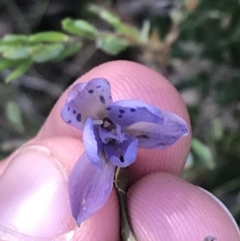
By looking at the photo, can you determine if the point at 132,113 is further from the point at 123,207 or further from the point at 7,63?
the point at 7,63

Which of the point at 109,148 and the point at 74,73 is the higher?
the point at 109,148

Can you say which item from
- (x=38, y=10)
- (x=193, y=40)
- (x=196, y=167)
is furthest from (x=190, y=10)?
(x=38, y=10)

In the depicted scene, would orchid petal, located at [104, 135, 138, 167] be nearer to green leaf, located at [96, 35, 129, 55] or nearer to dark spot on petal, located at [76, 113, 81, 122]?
dark spot on petal, located at [76, 113, 81, 122]

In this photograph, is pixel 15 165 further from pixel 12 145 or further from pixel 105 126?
pixel 12 145

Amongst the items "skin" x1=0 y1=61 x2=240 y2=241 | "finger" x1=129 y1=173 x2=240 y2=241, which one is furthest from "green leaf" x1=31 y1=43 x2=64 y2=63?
"finger" x1=129 y1=173 x2=240 y2=241

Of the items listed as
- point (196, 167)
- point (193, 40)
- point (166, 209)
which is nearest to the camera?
point (166, 209)

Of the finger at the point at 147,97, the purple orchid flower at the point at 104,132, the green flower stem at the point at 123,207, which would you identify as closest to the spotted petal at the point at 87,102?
the purple orchid flower at the point at 104,132
